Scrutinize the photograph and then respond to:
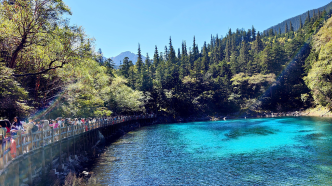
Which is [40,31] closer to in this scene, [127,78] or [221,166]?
[221,166]

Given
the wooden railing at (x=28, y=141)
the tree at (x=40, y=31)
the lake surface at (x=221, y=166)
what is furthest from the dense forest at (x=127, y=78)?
the lake surface at (x=221, y=166)

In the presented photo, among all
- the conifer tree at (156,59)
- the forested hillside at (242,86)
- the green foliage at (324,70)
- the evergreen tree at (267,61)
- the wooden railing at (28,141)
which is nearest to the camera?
the wooden railing at (28,141)

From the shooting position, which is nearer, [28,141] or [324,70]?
[28,141]

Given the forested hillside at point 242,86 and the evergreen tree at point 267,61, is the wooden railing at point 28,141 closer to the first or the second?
the forested hillside at point 242,86

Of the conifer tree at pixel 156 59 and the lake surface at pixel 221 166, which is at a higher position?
the conifer tree at pixel 156 59

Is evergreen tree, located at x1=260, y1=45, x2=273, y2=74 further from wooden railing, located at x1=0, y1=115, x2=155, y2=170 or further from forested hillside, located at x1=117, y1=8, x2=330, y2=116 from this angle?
wooden railing, located at x1=0, y1=115, x2=155, y2=170

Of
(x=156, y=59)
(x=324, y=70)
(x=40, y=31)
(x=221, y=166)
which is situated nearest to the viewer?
(x=40, y=31)

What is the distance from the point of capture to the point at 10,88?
15.9 metres

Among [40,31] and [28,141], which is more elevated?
[40,31]

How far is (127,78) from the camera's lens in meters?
76.0

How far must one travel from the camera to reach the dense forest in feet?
53.0

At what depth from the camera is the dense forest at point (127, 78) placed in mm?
16156

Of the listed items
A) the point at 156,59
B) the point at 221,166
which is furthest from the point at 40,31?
the point at 156,59

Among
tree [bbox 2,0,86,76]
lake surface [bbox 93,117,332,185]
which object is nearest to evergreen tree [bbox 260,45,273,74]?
lake surface [bbox 93,117,332,185]
